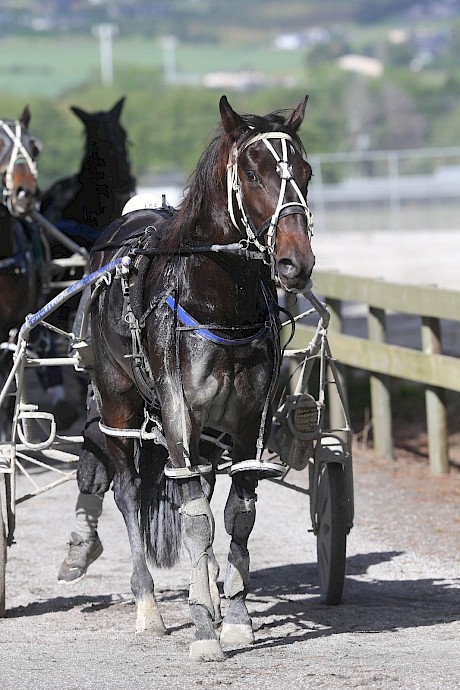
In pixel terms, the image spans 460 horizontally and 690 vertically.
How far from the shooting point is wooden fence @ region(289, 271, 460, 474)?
30.2 ft

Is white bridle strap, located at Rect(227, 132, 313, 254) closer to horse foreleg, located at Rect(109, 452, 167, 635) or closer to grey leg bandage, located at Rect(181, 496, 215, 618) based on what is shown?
grey leg bandage, located at Rect(181, 496, 215, 618)

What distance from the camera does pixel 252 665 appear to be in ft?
17.5

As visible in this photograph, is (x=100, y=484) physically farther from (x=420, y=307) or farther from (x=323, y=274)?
(x=323, y=274)

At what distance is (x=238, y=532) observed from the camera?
586cm

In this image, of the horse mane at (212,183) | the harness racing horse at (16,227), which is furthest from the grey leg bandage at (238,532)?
the harness racing horse at (16,227)

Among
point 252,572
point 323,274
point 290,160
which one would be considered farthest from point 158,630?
point 323,274

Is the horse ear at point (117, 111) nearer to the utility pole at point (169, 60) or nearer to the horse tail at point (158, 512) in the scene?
the horse tail at point (158, 512)

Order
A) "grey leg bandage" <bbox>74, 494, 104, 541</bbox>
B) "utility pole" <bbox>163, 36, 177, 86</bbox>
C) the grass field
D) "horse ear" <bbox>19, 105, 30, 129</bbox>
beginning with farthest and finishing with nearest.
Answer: "utility pole" <bbox>163, 36, 177, 86</bbox>, the grass field, "horse ear" <bbox>19, 105, 30, 129</bbox>, "grey leg bandage" <bbox>74, 494, 104, 541</bbox>

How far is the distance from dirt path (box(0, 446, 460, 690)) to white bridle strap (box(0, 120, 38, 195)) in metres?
2.26

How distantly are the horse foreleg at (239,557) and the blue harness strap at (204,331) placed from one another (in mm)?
611

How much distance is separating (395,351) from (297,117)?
4385 mm

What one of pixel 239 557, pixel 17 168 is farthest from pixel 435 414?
pixel 239 557

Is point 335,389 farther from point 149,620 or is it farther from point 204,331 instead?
point 204,331

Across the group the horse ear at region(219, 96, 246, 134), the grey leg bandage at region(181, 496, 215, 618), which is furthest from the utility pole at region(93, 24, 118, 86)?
the grey leg bandage at region(181, 496, 215, 618)
